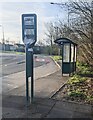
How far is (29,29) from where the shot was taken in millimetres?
7699

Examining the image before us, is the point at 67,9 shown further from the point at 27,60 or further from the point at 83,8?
the point at 27,60

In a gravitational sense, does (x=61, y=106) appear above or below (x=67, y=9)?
below

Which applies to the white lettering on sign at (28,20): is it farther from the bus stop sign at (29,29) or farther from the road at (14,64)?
the road at (14,64)

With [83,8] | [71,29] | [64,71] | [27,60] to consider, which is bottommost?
[64,71]

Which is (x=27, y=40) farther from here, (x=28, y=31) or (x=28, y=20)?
(x=28, y=20)

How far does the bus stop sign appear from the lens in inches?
301

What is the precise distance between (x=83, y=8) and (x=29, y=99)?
4.93 metres

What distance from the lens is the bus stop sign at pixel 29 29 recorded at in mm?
7652

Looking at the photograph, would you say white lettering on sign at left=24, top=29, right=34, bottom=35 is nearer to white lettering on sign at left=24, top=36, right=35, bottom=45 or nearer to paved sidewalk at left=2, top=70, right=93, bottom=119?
white lettering on sign at left=24, top=36, right=35, bottom=45

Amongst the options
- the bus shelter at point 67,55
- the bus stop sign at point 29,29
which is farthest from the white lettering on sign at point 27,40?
the bus shelter at point 67,55

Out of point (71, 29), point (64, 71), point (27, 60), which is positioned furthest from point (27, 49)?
point (64, 71)

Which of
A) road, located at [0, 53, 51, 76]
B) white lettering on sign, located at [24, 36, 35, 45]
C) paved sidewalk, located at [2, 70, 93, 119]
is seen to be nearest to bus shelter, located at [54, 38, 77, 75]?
road, located at [0, 53, 51, 76]

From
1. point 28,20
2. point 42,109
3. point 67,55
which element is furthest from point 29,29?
point 67,55

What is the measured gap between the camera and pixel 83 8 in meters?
10.9
